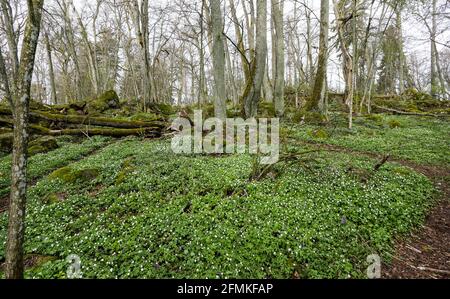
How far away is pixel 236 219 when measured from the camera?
4129mm

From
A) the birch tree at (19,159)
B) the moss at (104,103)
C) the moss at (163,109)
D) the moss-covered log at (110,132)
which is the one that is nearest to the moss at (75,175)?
the birch tree at (19,159)

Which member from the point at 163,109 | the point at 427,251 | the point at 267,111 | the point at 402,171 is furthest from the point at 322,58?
the point at 163,109

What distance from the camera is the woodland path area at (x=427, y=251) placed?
352 centimetres

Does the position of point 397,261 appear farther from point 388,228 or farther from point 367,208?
point 367,208

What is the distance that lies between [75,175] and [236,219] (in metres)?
4.51

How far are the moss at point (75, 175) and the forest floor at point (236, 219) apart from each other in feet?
0.09

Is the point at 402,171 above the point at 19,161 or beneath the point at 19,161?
beneath

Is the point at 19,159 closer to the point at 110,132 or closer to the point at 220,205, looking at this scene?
the point at 220,205

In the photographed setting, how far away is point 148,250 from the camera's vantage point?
3.58m

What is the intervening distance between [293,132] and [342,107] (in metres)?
9.67

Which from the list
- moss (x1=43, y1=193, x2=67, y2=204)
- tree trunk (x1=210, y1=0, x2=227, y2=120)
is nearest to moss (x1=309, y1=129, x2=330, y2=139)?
tree trunk (x1=210, y1=0, x2=227, y2=120)

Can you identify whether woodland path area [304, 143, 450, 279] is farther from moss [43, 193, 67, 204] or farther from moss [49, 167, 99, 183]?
moss [49, 167, 99, 183]

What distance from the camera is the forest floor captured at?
3.44m

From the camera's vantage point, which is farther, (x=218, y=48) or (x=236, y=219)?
(x=218, y=48)
